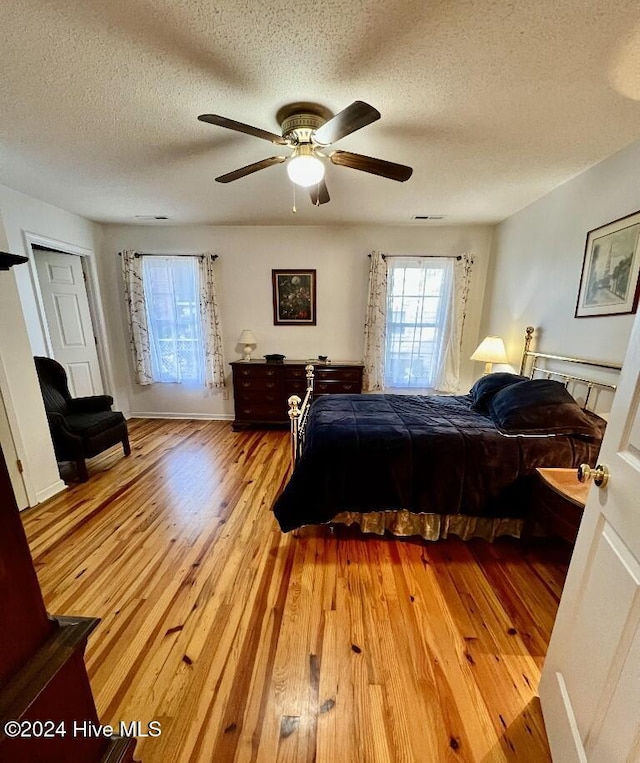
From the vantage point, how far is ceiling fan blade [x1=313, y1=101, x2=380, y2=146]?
1.27 metres

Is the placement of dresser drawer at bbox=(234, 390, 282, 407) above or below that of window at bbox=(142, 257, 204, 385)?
below

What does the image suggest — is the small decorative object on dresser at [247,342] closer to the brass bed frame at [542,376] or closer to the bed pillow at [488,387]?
the brass bed frame at [542,376]

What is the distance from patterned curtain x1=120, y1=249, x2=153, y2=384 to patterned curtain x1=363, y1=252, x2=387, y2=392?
301 cm

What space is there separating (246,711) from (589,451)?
2176 mm

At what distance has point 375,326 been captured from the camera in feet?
12.8

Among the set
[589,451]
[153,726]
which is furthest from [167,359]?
[589,451]

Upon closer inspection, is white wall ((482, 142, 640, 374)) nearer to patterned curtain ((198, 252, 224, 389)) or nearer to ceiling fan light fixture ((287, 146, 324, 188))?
ceiling fan light fixture ((287, 146, 324, 188))

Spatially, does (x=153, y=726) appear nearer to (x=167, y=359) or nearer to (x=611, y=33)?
(x=611, y=33)

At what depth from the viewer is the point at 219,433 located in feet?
12.8

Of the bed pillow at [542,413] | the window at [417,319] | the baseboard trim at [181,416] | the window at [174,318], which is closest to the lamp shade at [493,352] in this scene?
the window at [417,319]

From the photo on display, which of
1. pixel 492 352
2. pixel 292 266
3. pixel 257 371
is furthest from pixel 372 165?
pixel 257 371

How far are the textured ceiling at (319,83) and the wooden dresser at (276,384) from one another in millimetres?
1978

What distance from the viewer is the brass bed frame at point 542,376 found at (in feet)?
6.56

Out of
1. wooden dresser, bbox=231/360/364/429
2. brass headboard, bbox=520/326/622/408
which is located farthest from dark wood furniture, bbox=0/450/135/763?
wooden dresser, bbox=231/360/364/429
